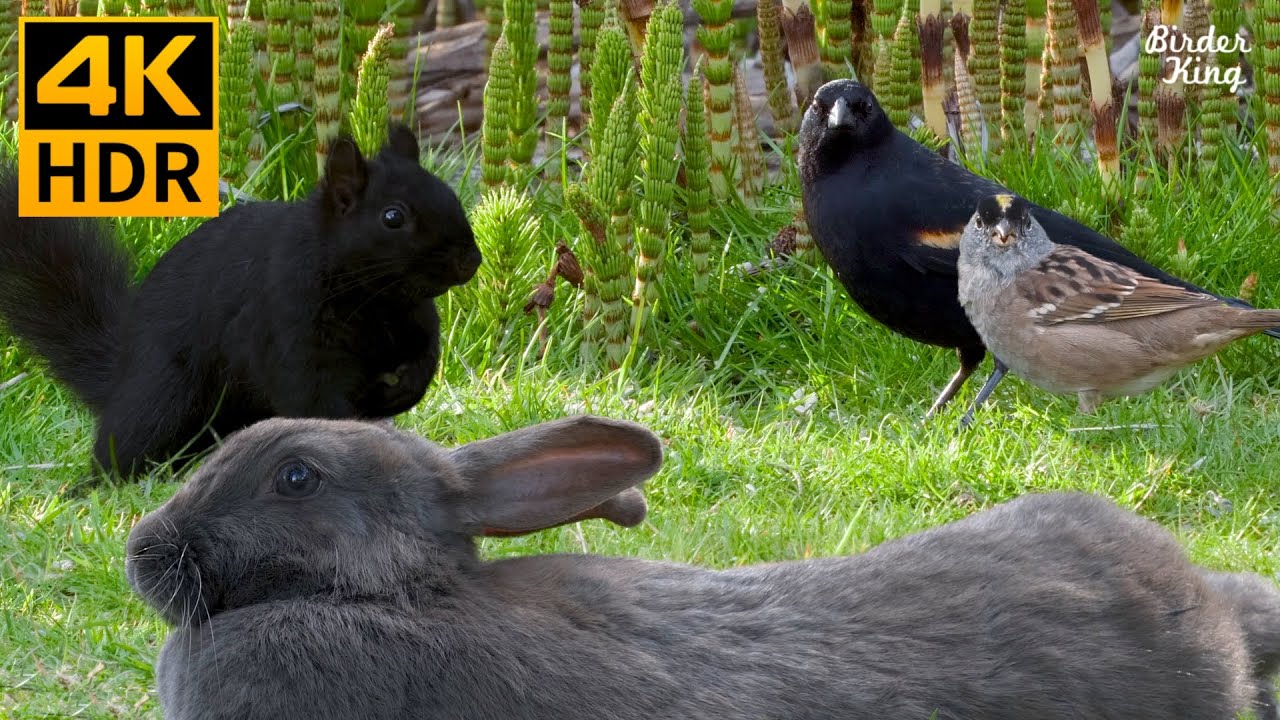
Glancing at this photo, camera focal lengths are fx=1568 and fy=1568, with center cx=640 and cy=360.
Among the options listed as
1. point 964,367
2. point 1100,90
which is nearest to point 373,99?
point 964,367

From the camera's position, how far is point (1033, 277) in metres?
4.78

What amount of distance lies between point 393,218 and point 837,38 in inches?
91.6

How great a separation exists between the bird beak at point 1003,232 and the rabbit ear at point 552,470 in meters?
2.34

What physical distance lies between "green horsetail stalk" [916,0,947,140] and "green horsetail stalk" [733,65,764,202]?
72cm

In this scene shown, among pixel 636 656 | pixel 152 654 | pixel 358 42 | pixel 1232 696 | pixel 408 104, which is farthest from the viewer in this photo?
pixel 408 104

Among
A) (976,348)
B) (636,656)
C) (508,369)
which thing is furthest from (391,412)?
(636,656)

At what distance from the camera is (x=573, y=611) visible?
2580 millimetres

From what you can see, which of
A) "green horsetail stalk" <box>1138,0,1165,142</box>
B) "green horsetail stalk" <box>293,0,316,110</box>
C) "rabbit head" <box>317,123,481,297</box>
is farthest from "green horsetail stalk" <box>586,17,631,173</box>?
"green horsetail stalk" <box>1138,0,1165,142</box>

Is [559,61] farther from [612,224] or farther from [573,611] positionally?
[573,611]

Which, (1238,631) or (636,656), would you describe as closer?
(636,656)

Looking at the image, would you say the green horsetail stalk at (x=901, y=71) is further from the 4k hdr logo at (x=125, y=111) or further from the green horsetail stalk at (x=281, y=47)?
the 4k hdr logo at (x=125, y=111)

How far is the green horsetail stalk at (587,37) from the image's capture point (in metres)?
6.31

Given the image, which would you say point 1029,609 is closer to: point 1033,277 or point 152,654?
point 152,654

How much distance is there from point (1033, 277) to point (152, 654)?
280cm
